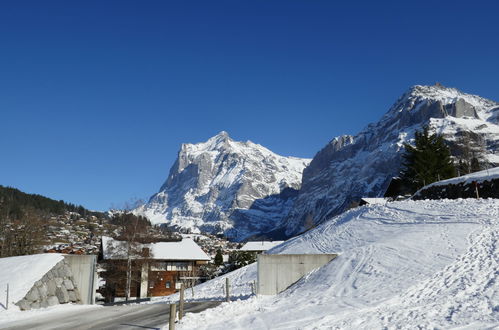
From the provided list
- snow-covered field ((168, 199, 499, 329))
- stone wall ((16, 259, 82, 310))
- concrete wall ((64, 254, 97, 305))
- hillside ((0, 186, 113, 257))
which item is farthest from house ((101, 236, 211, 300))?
snow-covered field ((168, 199, 499, 329))

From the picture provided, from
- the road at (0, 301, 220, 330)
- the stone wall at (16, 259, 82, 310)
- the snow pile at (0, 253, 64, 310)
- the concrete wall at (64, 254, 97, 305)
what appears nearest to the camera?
the road at (0, 301, 220, 330)

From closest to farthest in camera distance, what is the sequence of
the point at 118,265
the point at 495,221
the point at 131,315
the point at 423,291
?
the point at 423,291 < the point at 131,315 < the point at 495,221 < the point at 118,265

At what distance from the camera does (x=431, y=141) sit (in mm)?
59500

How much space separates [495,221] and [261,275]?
15.6 metres

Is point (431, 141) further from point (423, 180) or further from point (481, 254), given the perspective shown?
point (481, 254)

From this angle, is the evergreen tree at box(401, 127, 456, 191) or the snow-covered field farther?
the evergreen tree at box(401, 127, 456, 191)

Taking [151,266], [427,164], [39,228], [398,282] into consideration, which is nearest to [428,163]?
[427,164]

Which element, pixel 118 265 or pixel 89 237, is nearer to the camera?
pixel 118 265

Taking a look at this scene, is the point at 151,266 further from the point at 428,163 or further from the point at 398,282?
the point at 428,163

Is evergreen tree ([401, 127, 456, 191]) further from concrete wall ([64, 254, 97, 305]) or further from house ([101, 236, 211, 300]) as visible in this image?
concrete wall ([64, 254, 97, 305])

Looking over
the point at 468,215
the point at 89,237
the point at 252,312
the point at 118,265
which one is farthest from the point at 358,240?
the point at 89,237

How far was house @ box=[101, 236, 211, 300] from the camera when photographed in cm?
4550

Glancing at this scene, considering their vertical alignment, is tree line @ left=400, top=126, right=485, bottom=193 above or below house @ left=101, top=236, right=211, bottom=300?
above

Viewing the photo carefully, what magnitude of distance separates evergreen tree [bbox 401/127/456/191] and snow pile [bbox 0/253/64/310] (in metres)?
48.8
